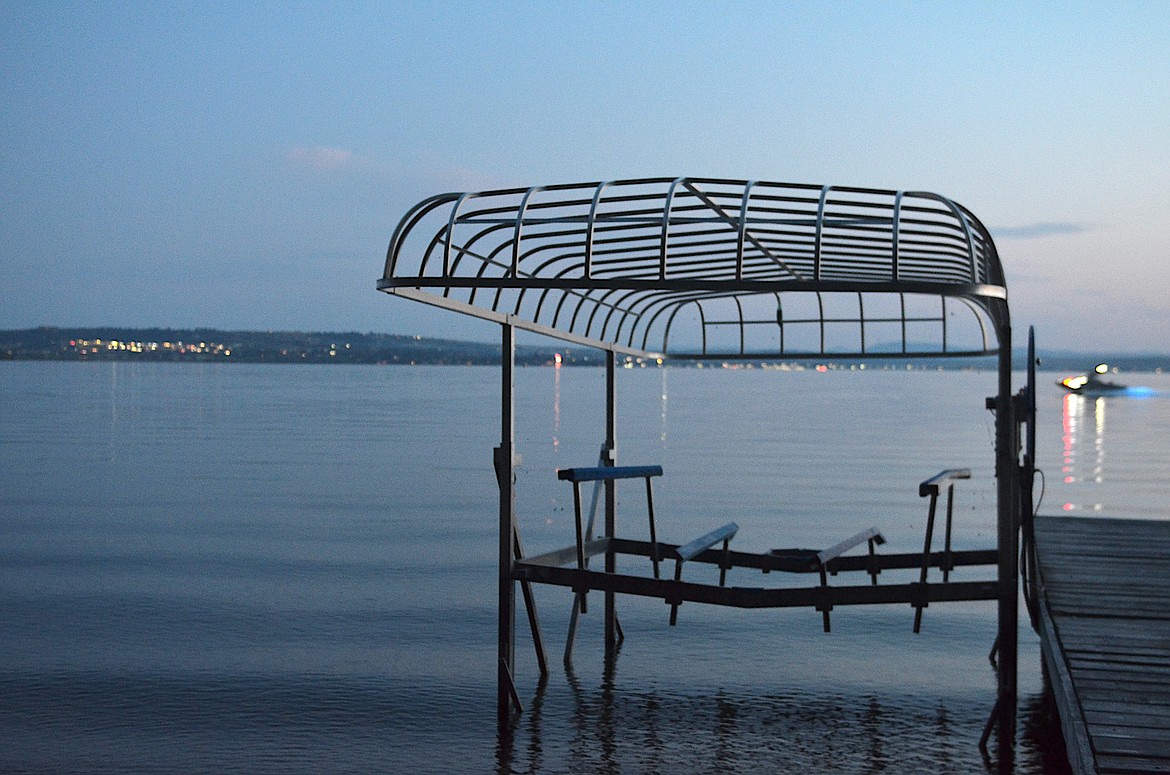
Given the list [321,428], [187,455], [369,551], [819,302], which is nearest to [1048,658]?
[819,302]

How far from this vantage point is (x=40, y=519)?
20891 mm

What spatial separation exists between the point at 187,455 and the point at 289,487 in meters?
8.52

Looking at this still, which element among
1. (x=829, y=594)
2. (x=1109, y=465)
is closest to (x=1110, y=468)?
(x=1109, y=465)

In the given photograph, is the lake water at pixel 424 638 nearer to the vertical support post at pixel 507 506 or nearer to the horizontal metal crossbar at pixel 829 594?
the vertical support post at pixel 507 506

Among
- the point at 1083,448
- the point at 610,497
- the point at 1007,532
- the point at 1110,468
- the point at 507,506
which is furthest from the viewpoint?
the point at 1083,448

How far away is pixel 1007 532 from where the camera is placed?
7605 millimetres

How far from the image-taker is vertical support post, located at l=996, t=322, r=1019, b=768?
299 inches

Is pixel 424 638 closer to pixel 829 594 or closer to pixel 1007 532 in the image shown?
pixel 829 594

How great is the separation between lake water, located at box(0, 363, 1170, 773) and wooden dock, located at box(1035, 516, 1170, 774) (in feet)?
3.21

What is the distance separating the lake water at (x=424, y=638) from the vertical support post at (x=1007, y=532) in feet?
1.97

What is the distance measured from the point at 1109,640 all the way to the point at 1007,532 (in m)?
0.82

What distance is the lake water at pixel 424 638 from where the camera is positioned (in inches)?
338

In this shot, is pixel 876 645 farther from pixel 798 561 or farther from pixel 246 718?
pixel 246 718

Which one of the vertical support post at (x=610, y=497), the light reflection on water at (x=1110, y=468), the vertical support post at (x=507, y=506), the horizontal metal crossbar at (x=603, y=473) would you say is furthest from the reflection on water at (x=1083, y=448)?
the vertical support post at (x=507, y=506)
